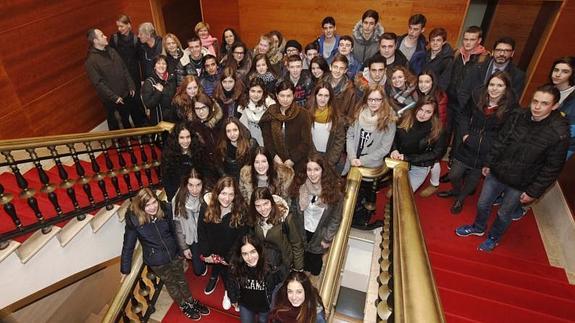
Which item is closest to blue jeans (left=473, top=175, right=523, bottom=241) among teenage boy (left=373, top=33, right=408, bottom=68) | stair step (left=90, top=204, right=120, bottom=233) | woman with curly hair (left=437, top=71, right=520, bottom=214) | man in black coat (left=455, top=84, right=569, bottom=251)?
man in black coat (left=455, top=84, right=569, bottom=251)

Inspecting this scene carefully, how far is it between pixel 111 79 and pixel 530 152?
15.5ft

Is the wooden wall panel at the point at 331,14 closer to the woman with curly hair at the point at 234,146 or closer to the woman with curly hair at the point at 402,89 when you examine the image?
the woman with curly hair at the point at 402,89

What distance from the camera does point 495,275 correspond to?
2715mm

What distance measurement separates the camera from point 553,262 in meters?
3.02

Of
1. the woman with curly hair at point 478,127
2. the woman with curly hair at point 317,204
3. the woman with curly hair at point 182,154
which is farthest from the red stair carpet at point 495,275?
the woman with curly hair at point 182,154

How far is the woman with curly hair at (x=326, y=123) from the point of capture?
3.03 m

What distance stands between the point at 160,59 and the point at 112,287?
5650 mm

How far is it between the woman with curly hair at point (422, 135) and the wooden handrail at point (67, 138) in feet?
8.73

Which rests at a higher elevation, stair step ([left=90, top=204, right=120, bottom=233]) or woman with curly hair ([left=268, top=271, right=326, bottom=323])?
woman with curly hair ([left=268, top=271, right=326, bottom=323])

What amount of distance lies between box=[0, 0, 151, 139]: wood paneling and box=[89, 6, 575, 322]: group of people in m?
0.74

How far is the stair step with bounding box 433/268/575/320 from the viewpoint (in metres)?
2.38

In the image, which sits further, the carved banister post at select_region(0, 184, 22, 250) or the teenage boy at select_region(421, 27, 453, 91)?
the teenage boy at select_region(421, 27, 453, 91)

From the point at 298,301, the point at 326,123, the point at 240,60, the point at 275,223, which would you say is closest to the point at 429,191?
the point at 326,123

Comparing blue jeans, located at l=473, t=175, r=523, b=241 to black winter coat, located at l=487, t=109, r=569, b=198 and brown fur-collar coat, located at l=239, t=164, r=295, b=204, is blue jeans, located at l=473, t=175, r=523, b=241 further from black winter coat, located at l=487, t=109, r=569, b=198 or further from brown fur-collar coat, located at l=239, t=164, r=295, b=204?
brown fur-collar coat, located at l=239, t=164, r=295, b=204
